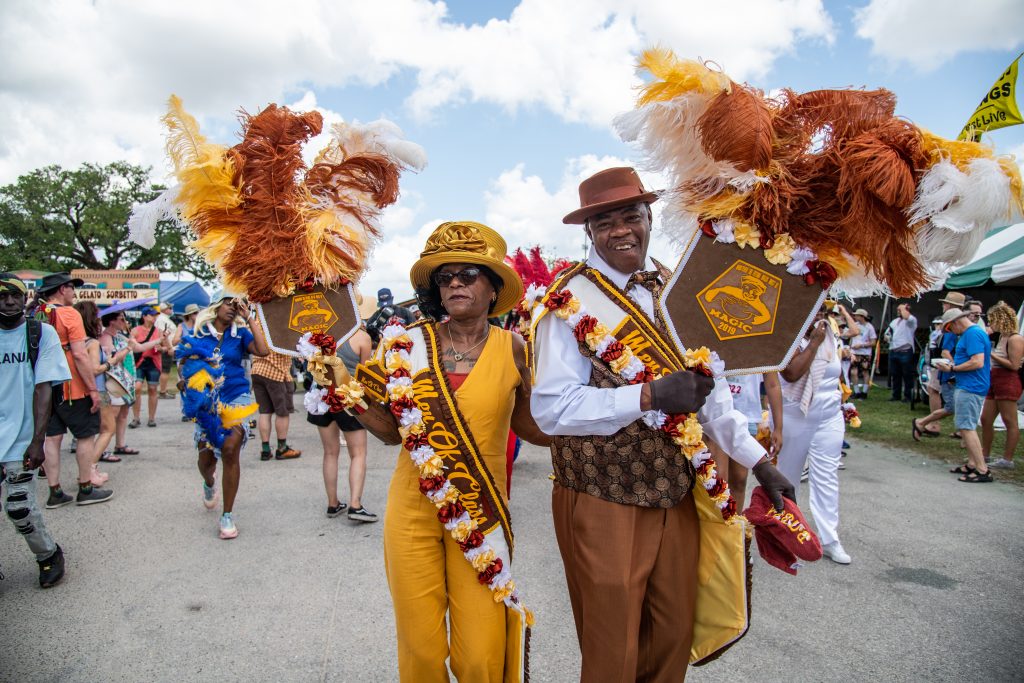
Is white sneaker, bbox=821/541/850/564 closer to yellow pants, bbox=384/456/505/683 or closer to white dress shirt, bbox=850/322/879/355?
yellow pants, bbox=384/456/505/683

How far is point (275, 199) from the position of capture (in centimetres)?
269

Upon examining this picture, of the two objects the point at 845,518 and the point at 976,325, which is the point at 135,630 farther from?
the point at 976,325

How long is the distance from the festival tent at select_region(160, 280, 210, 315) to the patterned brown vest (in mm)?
24544

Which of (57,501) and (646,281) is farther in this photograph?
(57,501)

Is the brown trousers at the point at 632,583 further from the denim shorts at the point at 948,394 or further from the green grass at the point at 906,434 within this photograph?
the denim shorts at the point at 948,394

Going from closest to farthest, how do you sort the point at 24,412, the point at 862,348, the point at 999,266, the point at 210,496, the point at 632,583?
the point at 632,583
the point at 24,412
the point at 210,496
the point at 999,266
the point at 862,348

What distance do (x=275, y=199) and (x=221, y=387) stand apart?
320cm

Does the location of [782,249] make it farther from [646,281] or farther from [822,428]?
[822,428]

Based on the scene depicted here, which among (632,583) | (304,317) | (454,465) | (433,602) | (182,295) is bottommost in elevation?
(433,602)

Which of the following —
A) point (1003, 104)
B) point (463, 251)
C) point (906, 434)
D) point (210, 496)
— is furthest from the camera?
point (906, 434)

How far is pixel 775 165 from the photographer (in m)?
1.93

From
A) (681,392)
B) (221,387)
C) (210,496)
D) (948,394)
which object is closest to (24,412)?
(221,387)

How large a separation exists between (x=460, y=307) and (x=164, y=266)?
128 ft

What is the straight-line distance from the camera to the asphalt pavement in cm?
321
